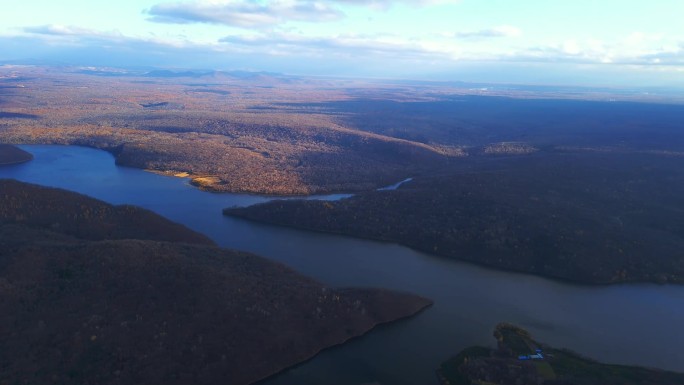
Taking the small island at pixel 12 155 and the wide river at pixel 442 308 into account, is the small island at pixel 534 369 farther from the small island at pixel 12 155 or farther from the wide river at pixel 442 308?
the small island at pixel 12 155

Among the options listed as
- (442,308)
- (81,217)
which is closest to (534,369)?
(442,308)

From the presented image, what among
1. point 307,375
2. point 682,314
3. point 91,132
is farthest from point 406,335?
point 91,132

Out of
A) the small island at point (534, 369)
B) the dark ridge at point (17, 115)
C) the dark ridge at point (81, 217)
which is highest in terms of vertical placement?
the dark ridge at point (17, 115)

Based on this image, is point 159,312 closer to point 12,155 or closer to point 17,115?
point 12,155

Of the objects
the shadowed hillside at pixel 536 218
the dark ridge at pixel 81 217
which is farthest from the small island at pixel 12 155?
the shadowed hillside at pixel 536 218

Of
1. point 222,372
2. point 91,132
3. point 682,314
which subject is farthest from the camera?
point 91,132

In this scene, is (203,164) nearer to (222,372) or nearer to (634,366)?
(222,372)
